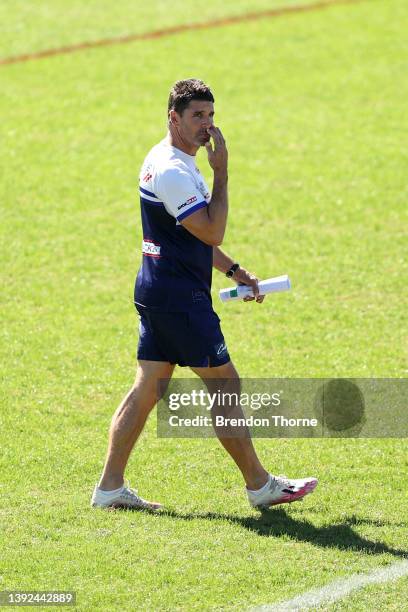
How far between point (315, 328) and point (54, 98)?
7.55m

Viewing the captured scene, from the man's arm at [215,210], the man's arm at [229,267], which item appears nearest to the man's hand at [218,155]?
the man's arm at [215,210]

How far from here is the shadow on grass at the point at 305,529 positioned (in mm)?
6590

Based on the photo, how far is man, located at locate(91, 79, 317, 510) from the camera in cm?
670

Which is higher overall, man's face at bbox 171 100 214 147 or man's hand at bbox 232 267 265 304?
man's face at bbox 171 100 214 147

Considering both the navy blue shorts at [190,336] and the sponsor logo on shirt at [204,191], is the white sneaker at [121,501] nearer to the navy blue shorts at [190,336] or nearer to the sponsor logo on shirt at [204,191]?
the navy blue shorts at [190,336]

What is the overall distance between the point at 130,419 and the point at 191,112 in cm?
184

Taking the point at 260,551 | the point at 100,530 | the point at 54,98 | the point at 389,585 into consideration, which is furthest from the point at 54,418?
the point at 54,98

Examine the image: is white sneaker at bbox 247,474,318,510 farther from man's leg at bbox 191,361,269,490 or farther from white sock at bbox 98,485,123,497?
white sock at bbox 98,485,123,497

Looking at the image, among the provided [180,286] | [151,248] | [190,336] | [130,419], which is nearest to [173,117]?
[151,248]

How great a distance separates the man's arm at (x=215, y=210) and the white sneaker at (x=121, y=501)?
161 centimetres

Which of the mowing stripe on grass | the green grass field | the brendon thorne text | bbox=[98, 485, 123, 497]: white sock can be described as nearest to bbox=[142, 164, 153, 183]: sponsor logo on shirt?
bbox=[98, 485, 123, 497]: white sock

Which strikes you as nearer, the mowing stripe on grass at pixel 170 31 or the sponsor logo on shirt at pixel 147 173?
the sponsor logo on shirt at pixel 147 173

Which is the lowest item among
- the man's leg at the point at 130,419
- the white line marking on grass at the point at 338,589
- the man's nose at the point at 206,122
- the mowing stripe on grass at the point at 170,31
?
the white line marking on grass at the point at 338,589

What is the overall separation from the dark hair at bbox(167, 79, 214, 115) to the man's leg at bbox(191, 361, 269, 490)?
151 centimetres
